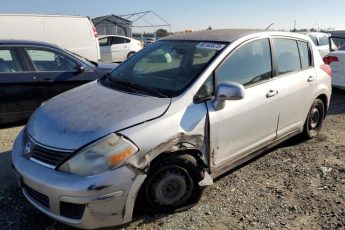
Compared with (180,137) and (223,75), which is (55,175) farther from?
(223,75)

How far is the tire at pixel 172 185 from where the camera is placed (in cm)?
324

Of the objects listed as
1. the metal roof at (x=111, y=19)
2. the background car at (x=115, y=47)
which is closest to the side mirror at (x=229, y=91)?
the background car at (x=115, y=47)

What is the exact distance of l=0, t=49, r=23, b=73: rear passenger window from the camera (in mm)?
6324

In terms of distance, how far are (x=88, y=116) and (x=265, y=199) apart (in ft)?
6.33

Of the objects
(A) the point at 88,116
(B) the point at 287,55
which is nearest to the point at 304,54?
(B) the point at 287,55

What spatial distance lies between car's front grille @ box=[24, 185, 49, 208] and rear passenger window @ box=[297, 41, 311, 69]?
3668mm

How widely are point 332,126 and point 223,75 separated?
11.4 ft

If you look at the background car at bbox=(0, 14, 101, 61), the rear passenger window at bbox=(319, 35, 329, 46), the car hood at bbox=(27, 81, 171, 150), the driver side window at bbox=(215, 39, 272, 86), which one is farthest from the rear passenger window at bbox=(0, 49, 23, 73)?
the rear passenger window at bbox=(319, 35, 329, 46)

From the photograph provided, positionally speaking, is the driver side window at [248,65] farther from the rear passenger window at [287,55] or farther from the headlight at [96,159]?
the headlight at [96,159]

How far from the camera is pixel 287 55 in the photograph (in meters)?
4.81

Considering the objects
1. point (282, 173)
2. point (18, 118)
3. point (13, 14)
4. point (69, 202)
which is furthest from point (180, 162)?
point (13, 14)

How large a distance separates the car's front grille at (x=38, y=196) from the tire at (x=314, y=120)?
3689 millimetres

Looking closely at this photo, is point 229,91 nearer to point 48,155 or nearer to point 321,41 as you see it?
point 48,155

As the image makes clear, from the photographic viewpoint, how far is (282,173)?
4.47 meters
